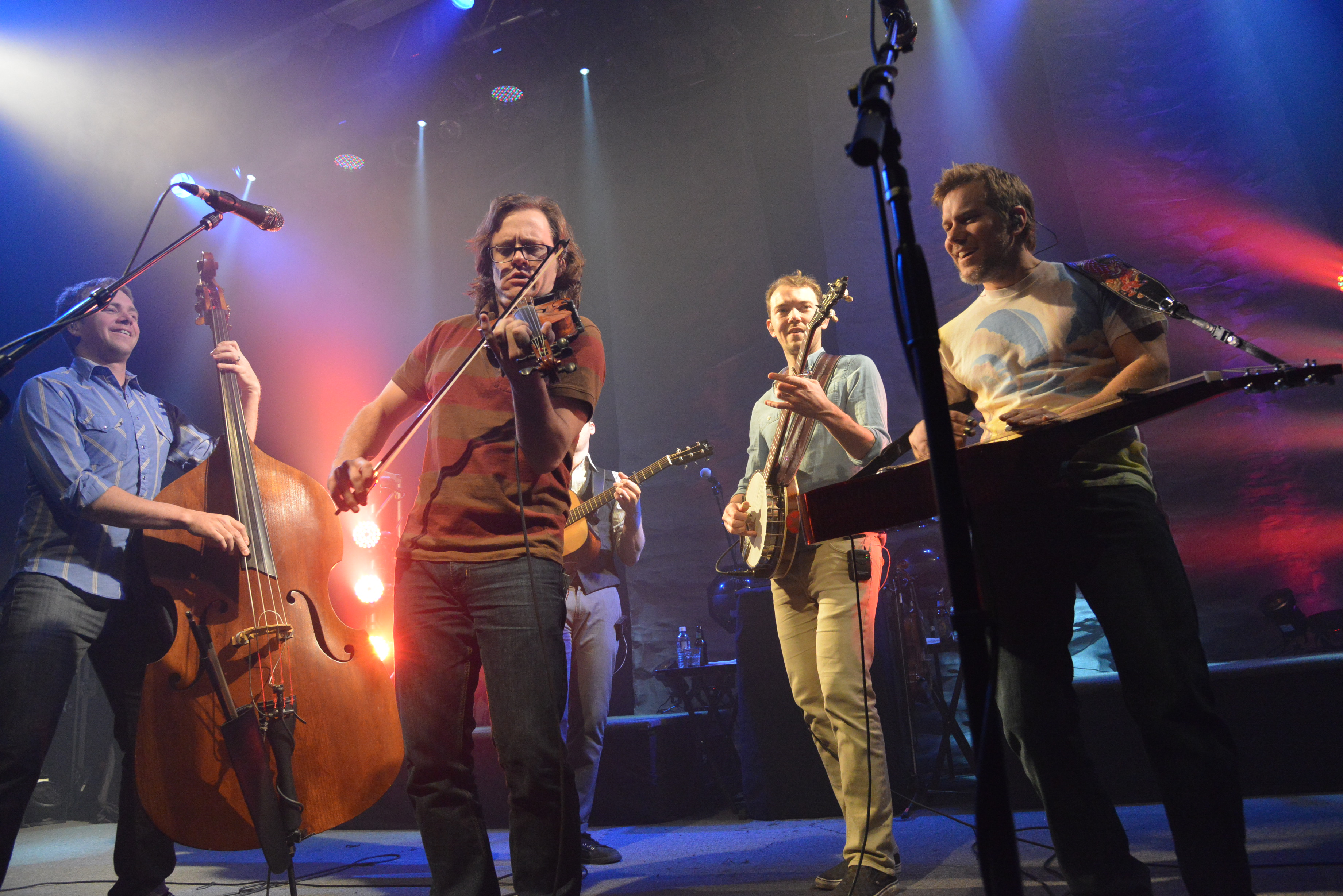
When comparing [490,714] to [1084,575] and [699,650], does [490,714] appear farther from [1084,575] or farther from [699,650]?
[699,650]

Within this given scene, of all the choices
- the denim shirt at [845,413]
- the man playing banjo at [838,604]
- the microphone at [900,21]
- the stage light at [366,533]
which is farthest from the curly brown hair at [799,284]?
Result: the stage light at [366,533]

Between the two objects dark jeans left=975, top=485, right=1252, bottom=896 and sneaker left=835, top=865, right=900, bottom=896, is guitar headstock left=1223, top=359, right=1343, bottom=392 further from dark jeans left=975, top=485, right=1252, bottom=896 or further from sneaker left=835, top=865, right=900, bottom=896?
sneaker left=835, top=865, right=900, bottom=896

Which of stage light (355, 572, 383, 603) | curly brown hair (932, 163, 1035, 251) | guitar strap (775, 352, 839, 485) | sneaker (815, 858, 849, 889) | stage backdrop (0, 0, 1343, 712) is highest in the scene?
stage backdrop (0, 0, 1343, 712)

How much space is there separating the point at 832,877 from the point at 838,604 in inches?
35.3

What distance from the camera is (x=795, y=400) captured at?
2.61 metres

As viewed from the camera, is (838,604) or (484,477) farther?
(838,604)

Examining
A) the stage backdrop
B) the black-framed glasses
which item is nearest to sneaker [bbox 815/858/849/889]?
the black-framed glasses

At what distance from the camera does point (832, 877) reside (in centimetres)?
248

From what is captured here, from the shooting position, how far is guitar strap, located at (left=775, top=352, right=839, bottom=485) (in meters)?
2.95

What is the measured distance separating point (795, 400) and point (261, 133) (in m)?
6.83

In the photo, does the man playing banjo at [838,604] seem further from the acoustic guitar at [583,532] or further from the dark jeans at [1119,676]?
the acoustic guitar at [583,532]

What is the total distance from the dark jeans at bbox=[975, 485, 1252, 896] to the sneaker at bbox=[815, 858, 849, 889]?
0.90m

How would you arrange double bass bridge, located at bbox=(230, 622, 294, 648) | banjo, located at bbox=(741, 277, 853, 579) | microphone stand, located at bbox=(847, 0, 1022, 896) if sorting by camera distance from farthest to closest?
banjo, located at bbox=(741, 277, 853, 579)
double bass bridge, located at bbox=(230, 622, 294, 648)
microphone stand, located at bbox=(847, 0, 1022, 896)

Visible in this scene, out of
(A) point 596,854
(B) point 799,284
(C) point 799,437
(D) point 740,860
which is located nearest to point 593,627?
(A) point 596,854
